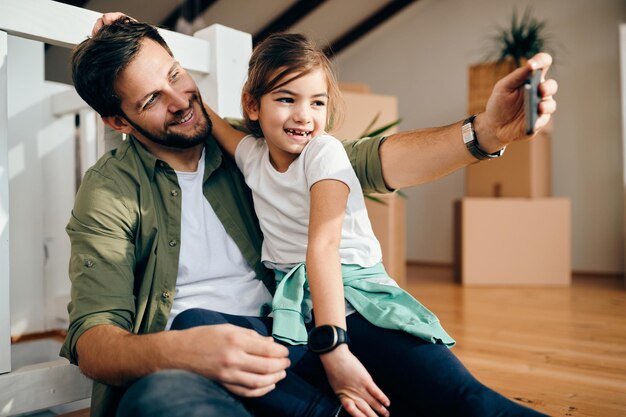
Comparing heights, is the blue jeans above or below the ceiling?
below

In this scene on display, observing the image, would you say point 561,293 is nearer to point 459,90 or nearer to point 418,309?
point 459,90

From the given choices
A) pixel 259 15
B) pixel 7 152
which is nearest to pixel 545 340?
pixel 7 152

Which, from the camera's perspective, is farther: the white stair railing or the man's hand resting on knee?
the white stair railing

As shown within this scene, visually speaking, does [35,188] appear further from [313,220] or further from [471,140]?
[471,140]

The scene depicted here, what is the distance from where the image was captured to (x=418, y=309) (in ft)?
3.30

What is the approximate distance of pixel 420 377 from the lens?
0.92 metres

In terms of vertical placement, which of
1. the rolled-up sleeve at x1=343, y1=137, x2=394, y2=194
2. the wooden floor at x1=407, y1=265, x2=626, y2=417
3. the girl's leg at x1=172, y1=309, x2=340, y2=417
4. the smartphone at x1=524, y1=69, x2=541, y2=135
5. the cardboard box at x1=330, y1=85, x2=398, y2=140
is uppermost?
the cardboard box at x1=330, y1=85, x2=398, y2=140

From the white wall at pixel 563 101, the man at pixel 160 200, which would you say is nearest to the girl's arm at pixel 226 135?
the man at pixel 160 200

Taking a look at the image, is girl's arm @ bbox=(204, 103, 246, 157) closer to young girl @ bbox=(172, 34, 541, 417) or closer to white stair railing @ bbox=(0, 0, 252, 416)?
young girl @ bbox=(172, 34, 541, 417)

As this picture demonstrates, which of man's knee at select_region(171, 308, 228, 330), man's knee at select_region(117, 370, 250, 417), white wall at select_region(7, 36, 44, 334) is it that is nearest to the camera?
man's knee at select_region(117, 370, 250, 417)

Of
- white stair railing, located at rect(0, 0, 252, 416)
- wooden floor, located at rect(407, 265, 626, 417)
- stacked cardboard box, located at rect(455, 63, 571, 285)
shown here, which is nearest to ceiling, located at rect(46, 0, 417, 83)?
stacked cardboard box, located at rect(455, 63, 571, 285)

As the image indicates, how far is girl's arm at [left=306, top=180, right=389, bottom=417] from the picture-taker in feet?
2.90

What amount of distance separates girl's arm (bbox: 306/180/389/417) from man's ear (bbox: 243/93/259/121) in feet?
0.83

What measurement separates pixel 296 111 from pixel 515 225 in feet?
9.71
